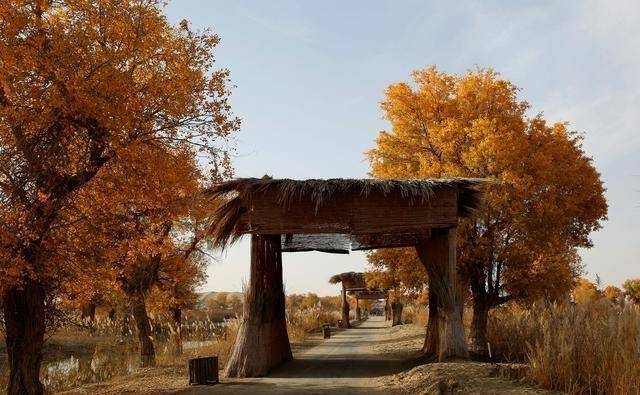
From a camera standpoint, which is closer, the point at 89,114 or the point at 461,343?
the point at 89,114

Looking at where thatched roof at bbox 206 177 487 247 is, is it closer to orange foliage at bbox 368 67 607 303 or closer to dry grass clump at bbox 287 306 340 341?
orange foliage at bbox 368 67 607 303

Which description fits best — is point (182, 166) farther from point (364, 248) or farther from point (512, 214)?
point (512, 214)

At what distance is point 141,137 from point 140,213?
239cm

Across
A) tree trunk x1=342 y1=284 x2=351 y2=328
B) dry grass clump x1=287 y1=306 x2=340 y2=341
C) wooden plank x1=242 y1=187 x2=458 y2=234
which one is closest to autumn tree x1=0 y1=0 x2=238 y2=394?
wooden plank x1=242 y1=187 x2=458 y2=234

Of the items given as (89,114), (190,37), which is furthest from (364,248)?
(89,114)

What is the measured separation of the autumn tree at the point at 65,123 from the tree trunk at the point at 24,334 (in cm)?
2

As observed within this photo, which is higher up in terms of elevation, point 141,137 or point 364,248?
point 141,137

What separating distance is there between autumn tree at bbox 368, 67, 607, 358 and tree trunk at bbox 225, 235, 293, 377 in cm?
596

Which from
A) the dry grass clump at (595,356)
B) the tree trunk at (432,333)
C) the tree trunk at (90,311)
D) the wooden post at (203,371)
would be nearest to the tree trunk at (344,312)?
A: the tree trunk at (90,311)

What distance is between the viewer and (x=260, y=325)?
13.6m

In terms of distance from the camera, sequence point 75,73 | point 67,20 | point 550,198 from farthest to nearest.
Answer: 1. point 550,198
2. point 67,20
3. point 75,73

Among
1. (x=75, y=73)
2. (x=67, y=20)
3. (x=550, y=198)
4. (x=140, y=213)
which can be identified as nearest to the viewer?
(x=75, y=73)

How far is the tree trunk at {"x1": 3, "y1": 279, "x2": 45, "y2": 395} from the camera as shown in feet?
33.6

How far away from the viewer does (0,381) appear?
13.5m
